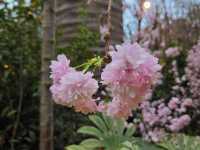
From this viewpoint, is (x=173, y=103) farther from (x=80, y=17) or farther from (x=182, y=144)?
(x=182, y=144)

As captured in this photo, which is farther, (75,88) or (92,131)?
(92,131)

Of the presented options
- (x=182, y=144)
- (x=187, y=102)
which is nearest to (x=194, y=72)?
(x=187, y=102)

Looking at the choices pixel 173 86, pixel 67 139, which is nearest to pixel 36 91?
pixel 67 139

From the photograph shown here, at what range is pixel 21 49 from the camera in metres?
4.39

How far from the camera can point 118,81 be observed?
51.8 inches

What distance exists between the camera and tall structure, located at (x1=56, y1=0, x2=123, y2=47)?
4.96 meters

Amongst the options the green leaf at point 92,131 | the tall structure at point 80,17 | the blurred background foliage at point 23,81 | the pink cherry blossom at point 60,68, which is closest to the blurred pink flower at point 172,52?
the tall structure at point 80,17

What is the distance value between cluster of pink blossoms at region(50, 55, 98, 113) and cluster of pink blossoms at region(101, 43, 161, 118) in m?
0.11

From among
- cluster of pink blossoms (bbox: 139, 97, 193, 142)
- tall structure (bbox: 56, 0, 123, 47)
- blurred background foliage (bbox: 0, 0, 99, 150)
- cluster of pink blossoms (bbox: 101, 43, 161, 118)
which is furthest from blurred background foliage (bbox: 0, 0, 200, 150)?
cluster of pink blossoms (bbox: 101, 43, 161, 118)

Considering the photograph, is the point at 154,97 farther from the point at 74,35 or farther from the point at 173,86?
the point at 74,35

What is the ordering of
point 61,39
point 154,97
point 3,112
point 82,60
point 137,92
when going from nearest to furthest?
point 137,92 → point 3,112 → point 82,60 → point 61,39 → point 154,97

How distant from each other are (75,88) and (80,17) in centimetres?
357

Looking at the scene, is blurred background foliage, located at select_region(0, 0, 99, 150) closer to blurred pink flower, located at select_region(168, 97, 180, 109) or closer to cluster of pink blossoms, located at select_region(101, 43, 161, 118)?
blurred pink flower, located at select_region(168, 97, 180, 109)

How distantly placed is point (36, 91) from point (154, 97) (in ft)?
7.78
